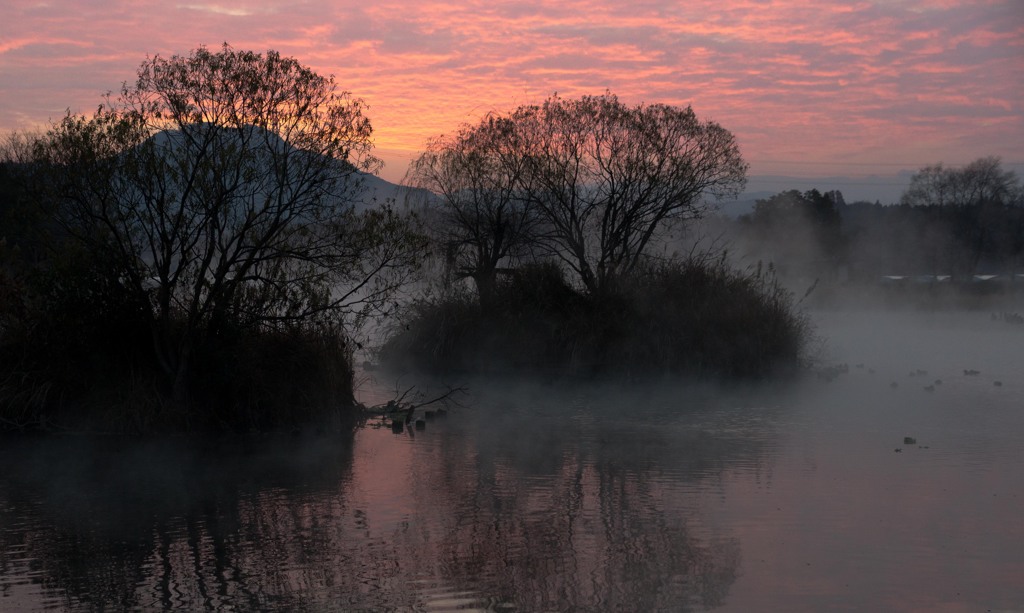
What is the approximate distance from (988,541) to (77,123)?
13706 millimetres

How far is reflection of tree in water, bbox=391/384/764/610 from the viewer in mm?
8836

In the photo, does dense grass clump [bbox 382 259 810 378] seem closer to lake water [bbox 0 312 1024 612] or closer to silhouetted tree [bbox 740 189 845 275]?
Result: lake water [bbox 0 312 1024 612]

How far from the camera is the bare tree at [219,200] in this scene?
16.4m

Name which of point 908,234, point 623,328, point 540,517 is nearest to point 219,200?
point 540,517

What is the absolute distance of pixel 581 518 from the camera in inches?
446

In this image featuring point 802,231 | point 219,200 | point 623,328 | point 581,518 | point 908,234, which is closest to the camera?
point 581,518

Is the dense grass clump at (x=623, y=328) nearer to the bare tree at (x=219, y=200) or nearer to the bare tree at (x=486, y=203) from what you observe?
the bare tree at (x=486, y=203)

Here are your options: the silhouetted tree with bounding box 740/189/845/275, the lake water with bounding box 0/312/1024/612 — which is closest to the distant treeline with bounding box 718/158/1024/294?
the silhouetted tree with bounding box 740/189/845/275

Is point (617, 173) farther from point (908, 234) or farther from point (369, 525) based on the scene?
point (908, 234)

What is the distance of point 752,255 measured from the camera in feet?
240

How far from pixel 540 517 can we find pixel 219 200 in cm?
810

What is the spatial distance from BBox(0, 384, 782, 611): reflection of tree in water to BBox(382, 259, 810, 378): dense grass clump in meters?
9.83

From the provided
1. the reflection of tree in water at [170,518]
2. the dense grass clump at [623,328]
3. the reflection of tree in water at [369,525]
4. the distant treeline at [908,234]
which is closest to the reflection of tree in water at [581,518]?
the reflection of tree in water at [369,525]

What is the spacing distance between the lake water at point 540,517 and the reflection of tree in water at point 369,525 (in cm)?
3
